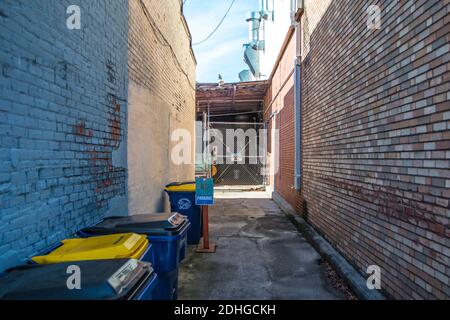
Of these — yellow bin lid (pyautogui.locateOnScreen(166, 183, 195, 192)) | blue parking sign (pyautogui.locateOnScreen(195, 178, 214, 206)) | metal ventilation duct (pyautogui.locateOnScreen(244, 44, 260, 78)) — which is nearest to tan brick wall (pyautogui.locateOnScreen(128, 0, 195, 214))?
yellow bin lid (pyautogui.locateOnScreen(166, 183, 195, 192))

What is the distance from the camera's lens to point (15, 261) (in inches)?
88.0

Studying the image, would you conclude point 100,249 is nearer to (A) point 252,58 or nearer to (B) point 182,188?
(B) point 182,188

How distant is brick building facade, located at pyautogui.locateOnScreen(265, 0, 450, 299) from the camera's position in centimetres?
254

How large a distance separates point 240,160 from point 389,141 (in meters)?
15.0

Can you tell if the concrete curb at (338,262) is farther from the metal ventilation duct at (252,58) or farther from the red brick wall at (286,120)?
the metal ventilation duct at (252,58)

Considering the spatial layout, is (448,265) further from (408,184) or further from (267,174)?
(267,174)

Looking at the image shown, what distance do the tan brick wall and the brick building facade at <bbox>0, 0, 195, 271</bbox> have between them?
0.06 metres

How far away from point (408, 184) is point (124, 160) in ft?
11.5

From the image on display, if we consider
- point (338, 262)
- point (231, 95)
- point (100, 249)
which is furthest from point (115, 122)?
point (231, 95)

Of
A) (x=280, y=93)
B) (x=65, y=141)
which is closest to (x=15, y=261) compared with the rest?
(x=65, y=141)


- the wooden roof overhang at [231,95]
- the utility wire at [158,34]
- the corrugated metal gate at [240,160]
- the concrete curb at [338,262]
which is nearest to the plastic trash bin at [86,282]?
the concrete curb at [338,262]

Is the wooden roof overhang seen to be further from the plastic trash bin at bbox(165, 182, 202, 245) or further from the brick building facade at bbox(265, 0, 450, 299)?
the plastic trash bin at bbox(165, 182, 202, 245)

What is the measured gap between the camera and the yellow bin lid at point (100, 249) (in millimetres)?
2219

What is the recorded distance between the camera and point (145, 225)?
3.16 metres
